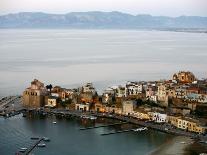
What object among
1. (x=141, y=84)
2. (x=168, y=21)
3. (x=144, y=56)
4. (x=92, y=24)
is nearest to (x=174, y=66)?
(x=144, y=56)

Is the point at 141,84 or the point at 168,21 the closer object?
the point at 141,84

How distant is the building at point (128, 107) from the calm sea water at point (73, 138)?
0.67 metres

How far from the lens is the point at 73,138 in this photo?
10148mm

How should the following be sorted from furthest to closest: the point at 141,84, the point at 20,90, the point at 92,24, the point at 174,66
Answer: the point at 92,24, the point at 174,66, the point at 20,90, the point at 141,84

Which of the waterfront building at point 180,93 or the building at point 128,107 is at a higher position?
the waterfront building at point 180,93

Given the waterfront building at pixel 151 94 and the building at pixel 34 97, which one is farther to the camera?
the building at pixel 34 97

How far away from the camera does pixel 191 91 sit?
13.1 m

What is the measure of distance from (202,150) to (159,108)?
117 inches

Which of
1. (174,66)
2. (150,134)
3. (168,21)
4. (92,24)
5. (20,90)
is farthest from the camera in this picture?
(168,21)

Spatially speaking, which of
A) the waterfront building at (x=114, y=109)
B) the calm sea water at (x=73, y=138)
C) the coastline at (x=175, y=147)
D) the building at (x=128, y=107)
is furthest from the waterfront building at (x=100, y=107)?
the coastline at (x=175, y=147)

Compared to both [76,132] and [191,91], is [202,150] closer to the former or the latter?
[76,132]

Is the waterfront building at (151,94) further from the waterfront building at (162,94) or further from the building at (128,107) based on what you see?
the building at (128,107)

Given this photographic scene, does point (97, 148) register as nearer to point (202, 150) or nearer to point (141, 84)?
point (202, 150)

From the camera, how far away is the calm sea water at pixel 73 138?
9281 mm
